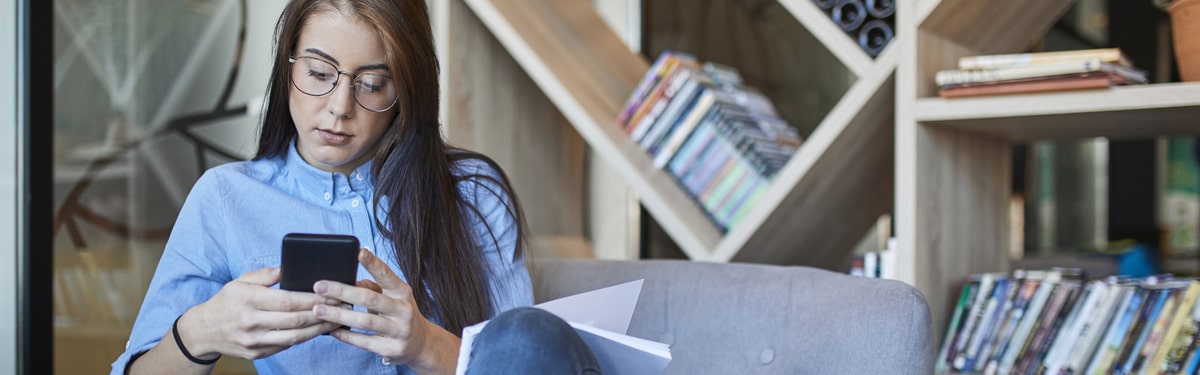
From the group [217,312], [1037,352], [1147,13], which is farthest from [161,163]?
[1147,13]

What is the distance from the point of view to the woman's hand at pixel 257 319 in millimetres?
1015

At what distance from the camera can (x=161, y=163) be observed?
192 cm

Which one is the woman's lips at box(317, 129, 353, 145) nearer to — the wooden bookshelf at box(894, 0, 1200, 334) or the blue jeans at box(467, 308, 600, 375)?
the blue jeans at box(467, 308, 600, 375)

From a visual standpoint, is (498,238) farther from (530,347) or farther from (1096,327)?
(1096,327)

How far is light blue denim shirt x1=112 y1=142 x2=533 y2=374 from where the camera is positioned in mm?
1264

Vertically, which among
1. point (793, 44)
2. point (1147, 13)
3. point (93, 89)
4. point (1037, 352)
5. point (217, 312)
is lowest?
point (1037, 352)

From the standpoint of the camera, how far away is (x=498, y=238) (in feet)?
4.65

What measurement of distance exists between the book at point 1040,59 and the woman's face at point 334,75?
911 millimetres

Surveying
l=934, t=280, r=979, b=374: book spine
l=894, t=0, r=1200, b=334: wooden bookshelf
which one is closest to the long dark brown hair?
l=894, t=0, r=1200, b=334: wooden bookshelf

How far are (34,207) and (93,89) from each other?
23 cm

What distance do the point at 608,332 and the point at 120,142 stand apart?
1.23 metres

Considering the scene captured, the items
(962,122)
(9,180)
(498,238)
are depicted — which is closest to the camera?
(498,238)

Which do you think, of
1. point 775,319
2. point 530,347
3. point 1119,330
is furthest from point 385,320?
point 1119,330

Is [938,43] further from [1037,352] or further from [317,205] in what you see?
[317,205]
